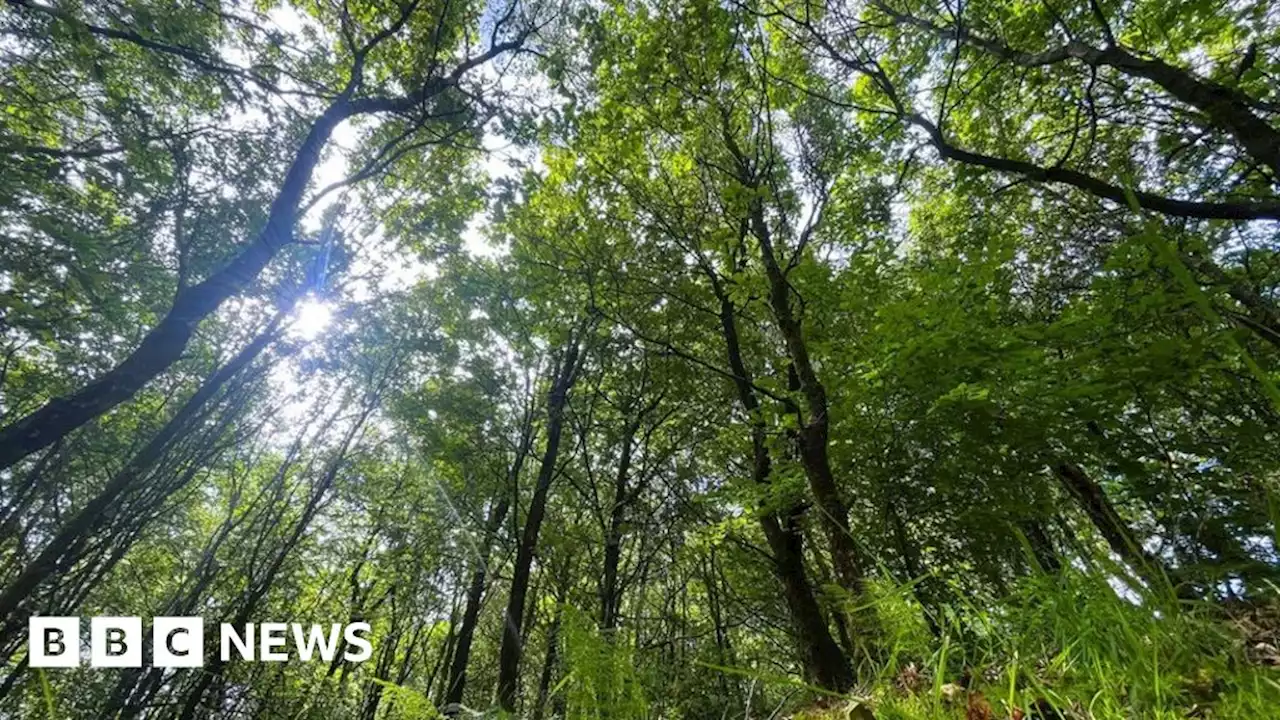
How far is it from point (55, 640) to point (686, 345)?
7.97 meters

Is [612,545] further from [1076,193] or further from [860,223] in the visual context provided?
[1076,193]

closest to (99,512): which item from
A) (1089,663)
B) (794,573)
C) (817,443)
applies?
(817,443)

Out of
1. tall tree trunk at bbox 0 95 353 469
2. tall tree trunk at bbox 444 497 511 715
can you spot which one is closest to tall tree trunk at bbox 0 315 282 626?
tall tree trunk at bbox 0 95 353 469

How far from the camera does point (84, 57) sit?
173 inches

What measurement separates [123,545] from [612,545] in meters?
5.49

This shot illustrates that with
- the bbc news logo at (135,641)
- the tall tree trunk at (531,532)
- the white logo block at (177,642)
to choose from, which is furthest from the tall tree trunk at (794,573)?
the white logo block at (177,642)

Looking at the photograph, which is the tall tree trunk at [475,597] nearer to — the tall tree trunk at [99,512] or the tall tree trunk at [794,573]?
the tall tree trunk at [99,512]

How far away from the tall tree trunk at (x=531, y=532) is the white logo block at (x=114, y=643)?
4121 mm

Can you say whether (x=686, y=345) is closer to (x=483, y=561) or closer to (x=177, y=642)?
(x=483, y=561)

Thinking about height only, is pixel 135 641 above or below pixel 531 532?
below

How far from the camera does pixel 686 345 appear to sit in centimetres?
767

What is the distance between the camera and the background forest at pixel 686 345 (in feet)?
6.10

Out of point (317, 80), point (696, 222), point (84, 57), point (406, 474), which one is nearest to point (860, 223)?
point (696, 222)

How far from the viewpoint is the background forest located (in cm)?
186
